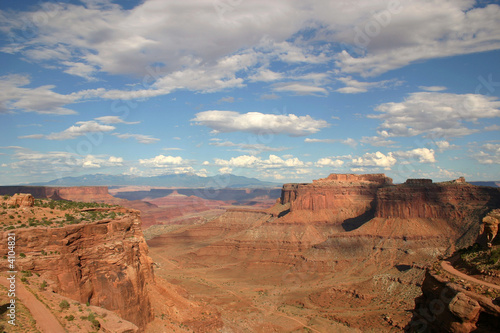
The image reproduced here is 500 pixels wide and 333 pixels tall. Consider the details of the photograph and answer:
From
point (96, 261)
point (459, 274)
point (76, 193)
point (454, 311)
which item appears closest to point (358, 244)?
point (96, 261)

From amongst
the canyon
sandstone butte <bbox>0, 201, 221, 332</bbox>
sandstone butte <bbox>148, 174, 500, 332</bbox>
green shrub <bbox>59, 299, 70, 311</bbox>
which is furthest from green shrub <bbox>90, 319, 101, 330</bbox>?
sandstone butte <bbox>148, 174, 500, 332</bbox>

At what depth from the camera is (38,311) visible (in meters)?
18.3

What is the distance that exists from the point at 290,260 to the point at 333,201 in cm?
3010

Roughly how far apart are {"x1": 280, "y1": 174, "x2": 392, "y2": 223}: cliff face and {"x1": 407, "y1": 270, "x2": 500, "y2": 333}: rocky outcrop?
93.4 m

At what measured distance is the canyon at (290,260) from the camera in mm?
25781

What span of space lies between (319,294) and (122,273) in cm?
4723

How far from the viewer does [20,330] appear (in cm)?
1566

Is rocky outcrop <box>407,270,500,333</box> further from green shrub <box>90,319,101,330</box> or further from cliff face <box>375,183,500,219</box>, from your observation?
cliff face <box>375,183,500,219</box>

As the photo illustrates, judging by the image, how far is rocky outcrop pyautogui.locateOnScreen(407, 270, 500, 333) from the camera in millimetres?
12141

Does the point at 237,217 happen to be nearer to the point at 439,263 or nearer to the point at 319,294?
the point at 319,294

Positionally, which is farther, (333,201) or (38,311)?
(333,201)

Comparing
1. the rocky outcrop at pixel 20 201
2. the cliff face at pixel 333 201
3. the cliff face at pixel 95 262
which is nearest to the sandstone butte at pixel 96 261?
A: the cliff face at pixel 95 262

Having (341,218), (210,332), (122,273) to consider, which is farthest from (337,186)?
(122,273)

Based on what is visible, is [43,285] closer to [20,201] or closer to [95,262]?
[95,262]
